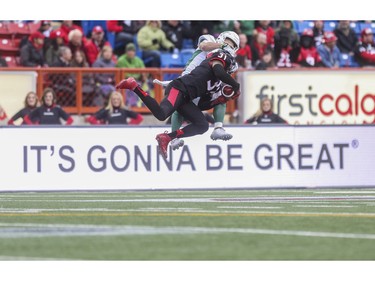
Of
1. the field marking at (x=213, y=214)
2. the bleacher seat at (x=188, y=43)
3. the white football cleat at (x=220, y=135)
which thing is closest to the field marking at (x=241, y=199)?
the white football cleat at (x=220, y=135)

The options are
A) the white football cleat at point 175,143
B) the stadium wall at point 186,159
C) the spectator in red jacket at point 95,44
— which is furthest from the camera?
the spectator in red jacket at point 95,44

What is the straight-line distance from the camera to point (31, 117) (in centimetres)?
2083

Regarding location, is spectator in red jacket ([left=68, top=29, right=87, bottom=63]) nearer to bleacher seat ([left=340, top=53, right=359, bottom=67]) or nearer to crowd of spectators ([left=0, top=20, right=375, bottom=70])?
crowd of spectators ([left=0, top=20, right=375, bottom=70])

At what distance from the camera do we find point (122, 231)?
1026cm

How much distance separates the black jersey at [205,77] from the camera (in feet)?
48.6

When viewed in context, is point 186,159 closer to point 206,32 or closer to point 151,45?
point 151,45

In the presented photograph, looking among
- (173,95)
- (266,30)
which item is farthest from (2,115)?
(173,95)

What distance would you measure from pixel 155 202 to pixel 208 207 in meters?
1.30

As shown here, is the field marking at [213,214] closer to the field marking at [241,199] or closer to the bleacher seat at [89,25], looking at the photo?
the field marking at [241,199]

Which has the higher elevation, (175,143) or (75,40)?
(75,40)

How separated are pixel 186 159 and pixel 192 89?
4784mm

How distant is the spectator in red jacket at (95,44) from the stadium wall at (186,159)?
4.08 metres

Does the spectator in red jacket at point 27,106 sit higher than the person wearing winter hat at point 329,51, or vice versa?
the person wearing winter hat at point 329,51

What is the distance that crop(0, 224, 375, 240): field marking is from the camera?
9951 millimetres
